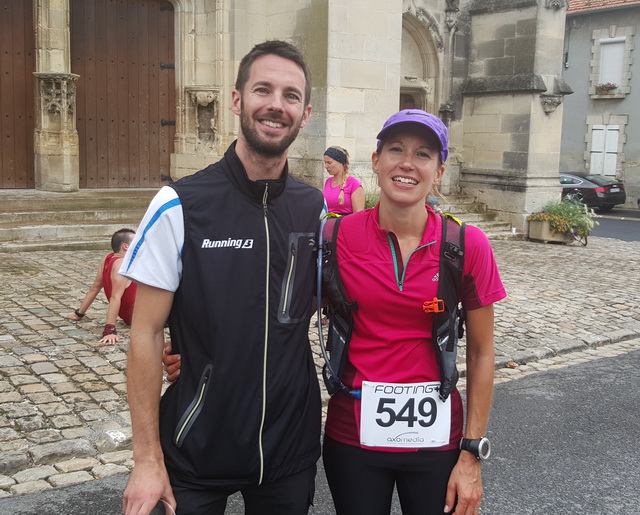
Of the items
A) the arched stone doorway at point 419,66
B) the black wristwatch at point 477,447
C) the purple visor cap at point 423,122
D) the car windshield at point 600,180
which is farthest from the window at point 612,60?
the black wristwatch at point 477,447

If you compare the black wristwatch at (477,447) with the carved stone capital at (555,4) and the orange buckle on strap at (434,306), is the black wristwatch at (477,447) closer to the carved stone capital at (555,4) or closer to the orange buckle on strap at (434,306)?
the orange buckle on strap at (434,306)

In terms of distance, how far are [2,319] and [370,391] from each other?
564cm

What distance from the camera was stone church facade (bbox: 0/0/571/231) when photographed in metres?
12.1

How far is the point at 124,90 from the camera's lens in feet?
43.9

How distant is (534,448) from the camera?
4836 mm

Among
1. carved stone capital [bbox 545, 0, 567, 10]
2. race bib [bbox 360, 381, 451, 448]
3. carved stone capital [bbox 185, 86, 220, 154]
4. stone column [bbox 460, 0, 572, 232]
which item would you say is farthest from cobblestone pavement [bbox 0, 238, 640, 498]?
carved stone capital [bbox 545, 0, 567, 10]

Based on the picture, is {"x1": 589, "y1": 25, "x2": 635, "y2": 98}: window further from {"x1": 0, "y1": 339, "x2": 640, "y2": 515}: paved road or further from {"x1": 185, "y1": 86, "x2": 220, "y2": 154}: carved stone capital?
{"x1": 0, "y1": 339, "x2": 640, "y2": 515}: paved road

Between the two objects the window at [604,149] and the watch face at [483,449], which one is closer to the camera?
the watch face at [483,449]

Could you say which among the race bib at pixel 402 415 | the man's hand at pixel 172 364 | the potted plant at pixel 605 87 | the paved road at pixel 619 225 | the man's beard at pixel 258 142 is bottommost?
the paved road at pixel 619 225

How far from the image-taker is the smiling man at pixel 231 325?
217 cm

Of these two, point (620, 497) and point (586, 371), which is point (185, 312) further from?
point (586, 371)

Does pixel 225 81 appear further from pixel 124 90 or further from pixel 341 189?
pixel 341 189

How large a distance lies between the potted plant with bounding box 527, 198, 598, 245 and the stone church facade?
0.37m

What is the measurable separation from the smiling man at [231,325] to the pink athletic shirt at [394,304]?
150 mm
